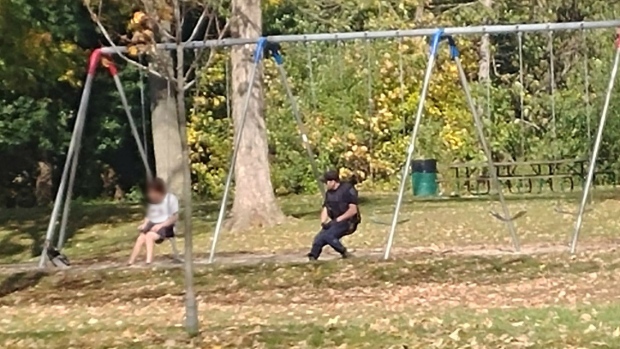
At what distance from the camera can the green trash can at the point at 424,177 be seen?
102 feet

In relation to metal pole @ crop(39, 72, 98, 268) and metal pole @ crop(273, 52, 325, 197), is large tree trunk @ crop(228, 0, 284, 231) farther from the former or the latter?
metal pole @ crop(39, 72, 98, 268)

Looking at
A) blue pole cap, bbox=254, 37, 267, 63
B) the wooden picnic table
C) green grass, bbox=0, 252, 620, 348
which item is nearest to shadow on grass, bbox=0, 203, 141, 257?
Answer: the wooden picnic table

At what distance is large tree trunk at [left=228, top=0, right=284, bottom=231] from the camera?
24.6 metres

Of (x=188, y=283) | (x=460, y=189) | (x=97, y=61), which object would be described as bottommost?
(x=460, y=189)

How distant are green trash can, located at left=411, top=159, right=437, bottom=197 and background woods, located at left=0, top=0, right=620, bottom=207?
495 millimetres

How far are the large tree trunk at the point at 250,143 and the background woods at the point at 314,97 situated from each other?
55 mm

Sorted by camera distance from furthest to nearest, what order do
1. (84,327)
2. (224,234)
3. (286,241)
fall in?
1. (224,234)
2. (286,241)
3. (84,327)

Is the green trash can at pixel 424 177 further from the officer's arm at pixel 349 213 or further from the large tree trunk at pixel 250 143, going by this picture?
the officer's arm at pixel 349 213

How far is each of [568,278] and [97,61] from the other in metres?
7.04

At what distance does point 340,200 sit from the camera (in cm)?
1895

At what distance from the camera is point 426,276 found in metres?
17.5

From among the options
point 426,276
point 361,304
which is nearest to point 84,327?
point 361,304

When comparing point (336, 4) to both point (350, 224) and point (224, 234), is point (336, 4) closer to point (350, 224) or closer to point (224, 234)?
point (224, 234)

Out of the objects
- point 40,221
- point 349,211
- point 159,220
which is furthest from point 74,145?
point 40,221
